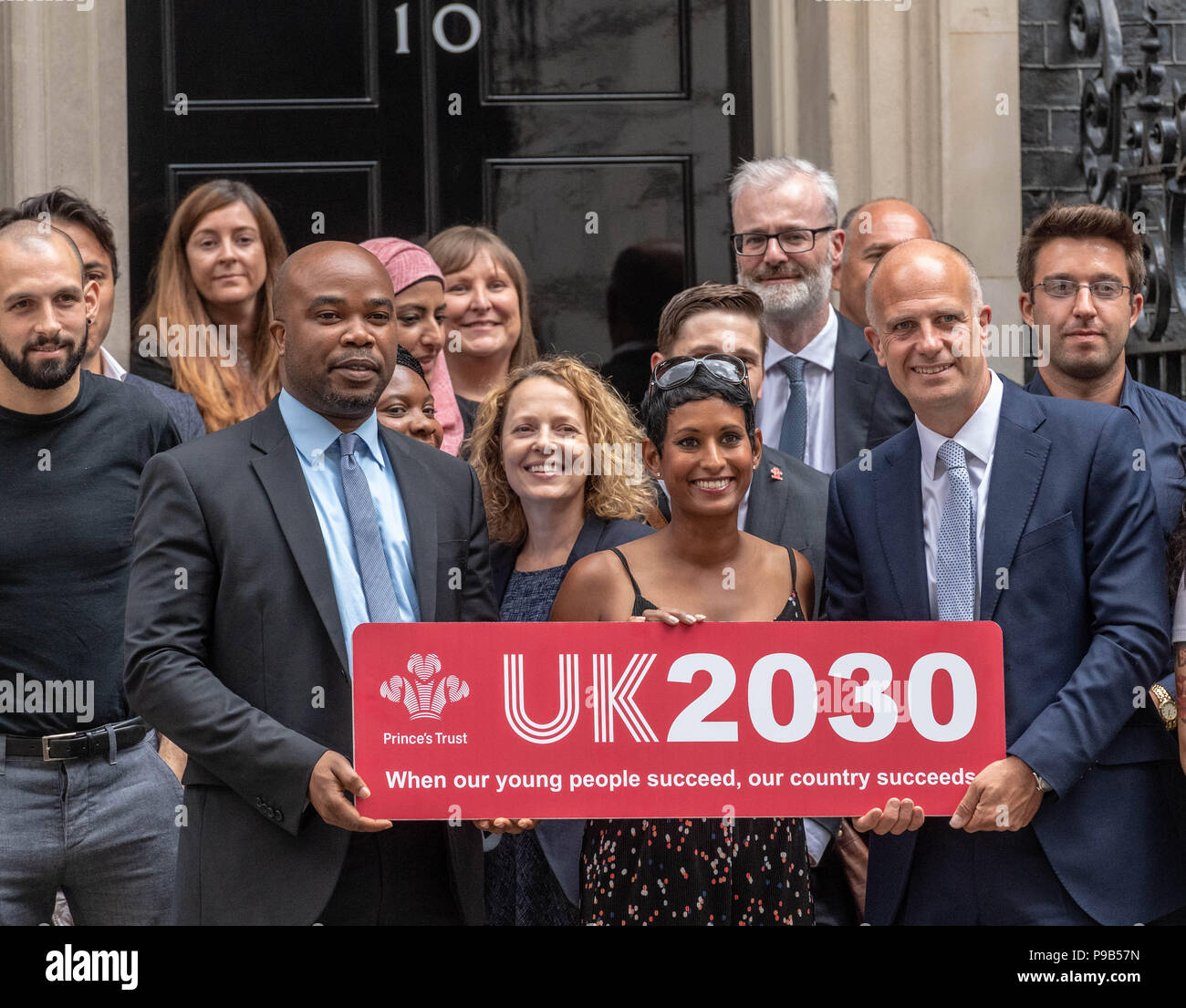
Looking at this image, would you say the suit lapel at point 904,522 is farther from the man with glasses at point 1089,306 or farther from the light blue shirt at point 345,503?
the light blue shirt at point 345,503

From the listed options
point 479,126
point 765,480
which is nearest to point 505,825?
point 765,480

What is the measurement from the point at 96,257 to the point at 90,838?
6.51 feet

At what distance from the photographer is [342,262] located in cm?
412

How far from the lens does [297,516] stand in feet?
12.9

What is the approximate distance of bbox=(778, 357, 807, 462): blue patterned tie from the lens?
523 centimetres

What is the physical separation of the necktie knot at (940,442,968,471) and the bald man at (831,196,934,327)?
1818 millimetres

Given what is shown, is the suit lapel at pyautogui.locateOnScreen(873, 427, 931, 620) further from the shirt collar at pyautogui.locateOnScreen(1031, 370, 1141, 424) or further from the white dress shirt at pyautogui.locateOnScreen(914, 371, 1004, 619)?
the shirt collar at pyautogui.locateOnScreen(1031, 370, 1141, 424)

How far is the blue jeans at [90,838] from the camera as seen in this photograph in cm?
437

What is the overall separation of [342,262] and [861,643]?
165 centimetres

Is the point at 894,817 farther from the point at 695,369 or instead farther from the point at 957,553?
the point at 695,369

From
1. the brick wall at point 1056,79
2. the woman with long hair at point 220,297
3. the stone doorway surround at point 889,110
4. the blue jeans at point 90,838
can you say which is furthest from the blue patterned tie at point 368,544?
the brick wall at point 1056,79

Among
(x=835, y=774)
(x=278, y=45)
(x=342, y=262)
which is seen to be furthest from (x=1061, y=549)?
(x=278, y=45)
